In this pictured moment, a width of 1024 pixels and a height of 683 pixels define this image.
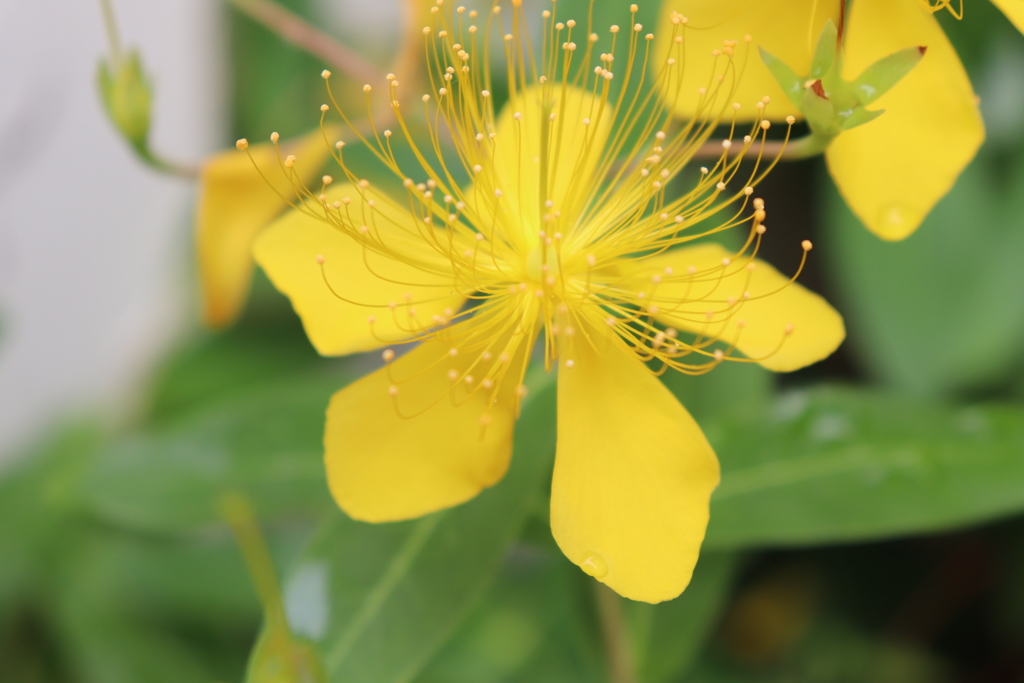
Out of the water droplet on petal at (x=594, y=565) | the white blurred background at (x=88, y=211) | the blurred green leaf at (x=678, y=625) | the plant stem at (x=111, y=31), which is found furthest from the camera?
the white blurred background at (x=88, y=211)

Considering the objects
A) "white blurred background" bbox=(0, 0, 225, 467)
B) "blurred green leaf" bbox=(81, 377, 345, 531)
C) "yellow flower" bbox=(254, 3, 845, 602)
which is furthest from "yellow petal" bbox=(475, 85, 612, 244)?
"white blurred background" bbox=(0, 0, 225, 467)

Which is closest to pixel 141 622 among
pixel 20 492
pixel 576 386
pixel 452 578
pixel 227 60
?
pixel 20 492

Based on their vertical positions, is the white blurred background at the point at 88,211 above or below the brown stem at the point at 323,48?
below

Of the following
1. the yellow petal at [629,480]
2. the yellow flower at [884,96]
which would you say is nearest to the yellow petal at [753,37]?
the yellow flower at [884,96]

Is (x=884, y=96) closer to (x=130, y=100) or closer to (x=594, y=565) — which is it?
(x=594, y=565)

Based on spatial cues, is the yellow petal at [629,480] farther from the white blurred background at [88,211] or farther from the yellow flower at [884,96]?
the white blurred background at [88,211]

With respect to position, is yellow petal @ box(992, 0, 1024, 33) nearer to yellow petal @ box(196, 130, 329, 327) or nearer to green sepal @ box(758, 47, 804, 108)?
green sepal @ box(758, 47, 804, 108)

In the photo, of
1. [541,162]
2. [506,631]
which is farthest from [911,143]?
[506,631]

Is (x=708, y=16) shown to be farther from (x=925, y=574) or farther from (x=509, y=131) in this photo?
(x=925, y=574)
